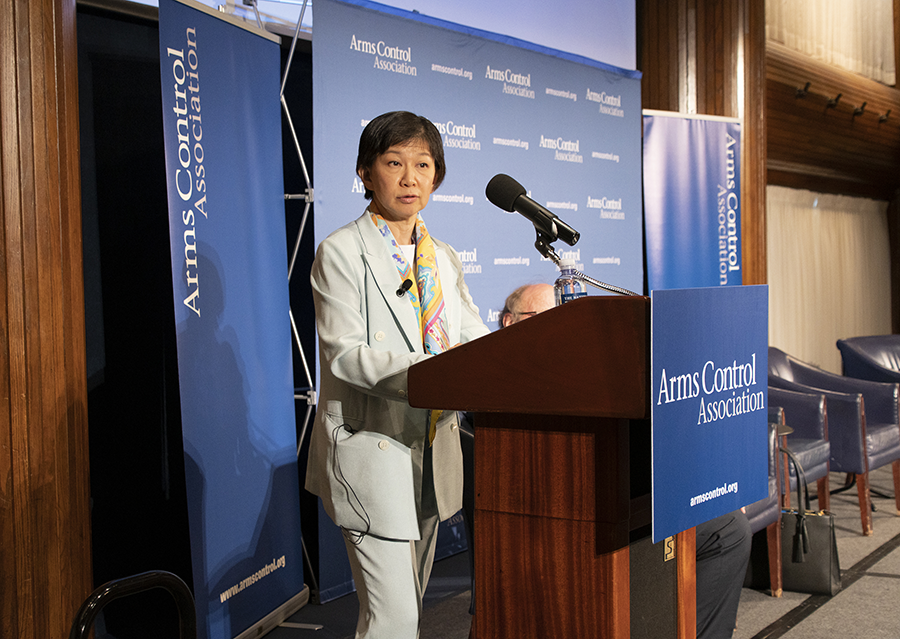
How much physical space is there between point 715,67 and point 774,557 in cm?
373

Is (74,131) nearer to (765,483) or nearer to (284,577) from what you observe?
(284,577)

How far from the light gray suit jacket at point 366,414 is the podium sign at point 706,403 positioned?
64 centimetres

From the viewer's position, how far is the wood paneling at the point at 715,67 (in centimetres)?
576

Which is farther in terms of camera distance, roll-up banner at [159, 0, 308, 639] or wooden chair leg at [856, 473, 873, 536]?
wooden chair leg at [856, 473, 873, 536]

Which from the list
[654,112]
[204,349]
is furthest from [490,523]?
[654,112]

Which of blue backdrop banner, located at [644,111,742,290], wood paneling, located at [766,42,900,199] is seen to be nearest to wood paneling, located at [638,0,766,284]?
blue backdrop banner, located at [644,111,742,290]

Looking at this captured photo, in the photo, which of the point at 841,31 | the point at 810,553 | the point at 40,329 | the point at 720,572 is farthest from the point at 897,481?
the point at 841,31

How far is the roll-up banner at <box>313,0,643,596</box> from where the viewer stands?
11.3ft

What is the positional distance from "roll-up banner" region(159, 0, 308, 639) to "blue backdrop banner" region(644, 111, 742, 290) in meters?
2.75

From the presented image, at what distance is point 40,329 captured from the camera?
2326mm

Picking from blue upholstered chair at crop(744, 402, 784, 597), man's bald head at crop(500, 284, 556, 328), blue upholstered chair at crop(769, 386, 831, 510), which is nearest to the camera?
man's bald head at crop(500, 284, 556, 328)

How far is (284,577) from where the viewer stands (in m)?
3.19

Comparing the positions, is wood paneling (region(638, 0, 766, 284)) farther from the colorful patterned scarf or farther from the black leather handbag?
the colorful patterned scarf

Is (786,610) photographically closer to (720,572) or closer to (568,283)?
(720,572)
